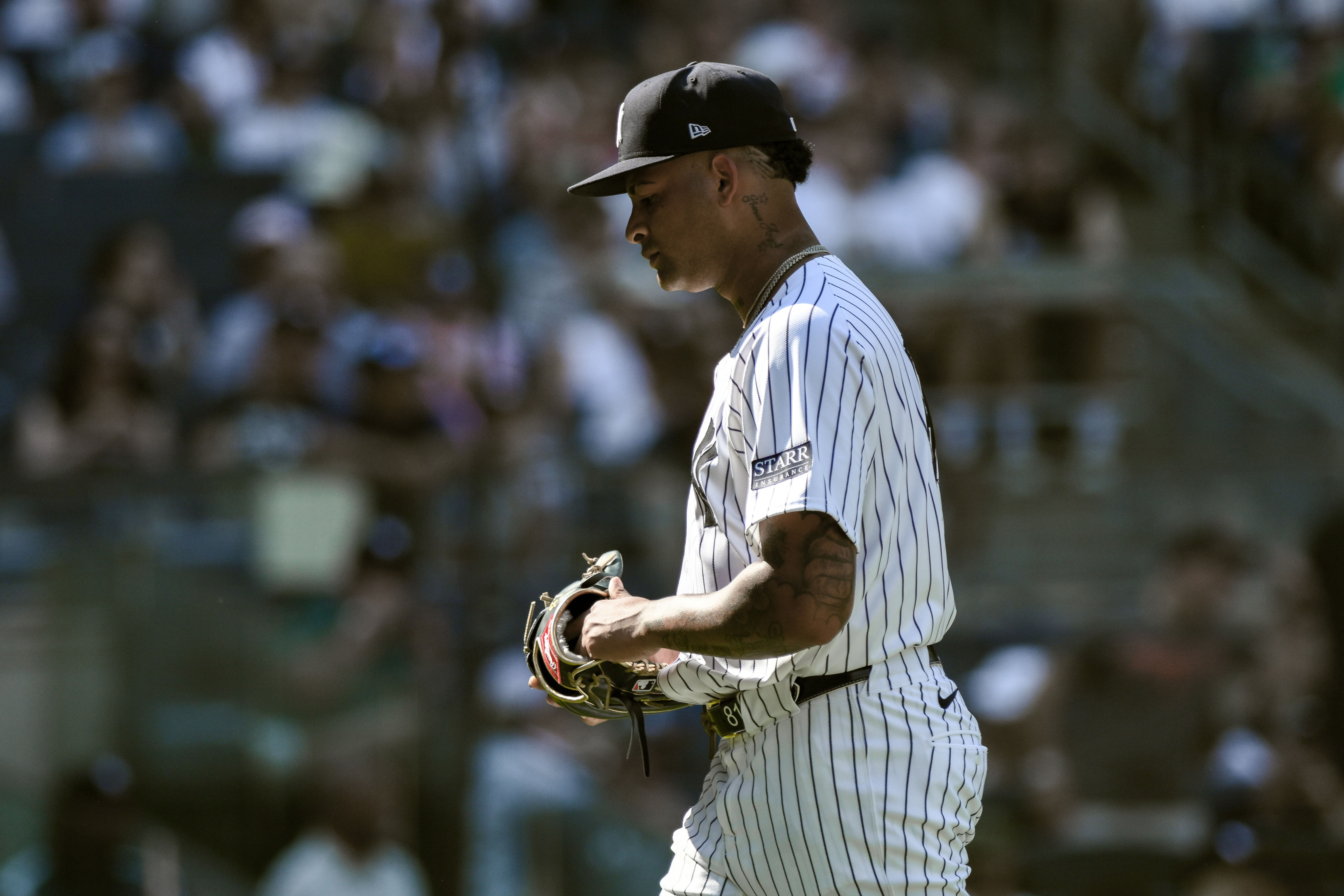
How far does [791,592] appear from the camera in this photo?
2373 millimetres

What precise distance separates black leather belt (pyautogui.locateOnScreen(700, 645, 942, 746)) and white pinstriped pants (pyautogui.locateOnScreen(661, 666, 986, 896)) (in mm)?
13

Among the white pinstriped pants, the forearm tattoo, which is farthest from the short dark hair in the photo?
the white pinstriped pants

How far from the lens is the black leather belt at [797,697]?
8.68 ft

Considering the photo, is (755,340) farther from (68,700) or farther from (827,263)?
(68,700)

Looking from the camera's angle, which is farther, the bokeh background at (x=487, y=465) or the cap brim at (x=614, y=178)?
the bokeh background at (x=487, y=465)

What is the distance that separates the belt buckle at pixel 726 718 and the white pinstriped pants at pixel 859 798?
0.10 feet

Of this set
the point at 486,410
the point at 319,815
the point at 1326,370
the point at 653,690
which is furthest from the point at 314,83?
the point at 653,690

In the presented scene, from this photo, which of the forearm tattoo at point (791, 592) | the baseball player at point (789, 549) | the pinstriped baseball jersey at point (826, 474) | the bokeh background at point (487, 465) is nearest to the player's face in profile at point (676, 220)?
the baseball player at point (789, 549)

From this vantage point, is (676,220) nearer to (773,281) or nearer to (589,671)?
(773,281)

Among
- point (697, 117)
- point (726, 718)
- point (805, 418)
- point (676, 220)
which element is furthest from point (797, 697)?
point (697, 117)

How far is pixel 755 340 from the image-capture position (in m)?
2.59

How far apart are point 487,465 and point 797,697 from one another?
169 inches

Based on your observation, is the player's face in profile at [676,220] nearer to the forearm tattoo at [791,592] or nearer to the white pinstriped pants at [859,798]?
the forearm tattoo at [791,592]

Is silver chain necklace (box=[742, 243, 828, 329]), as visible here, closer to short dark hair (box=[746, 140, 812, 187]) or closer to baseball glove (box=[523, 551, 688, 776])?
short dark hair (box=[746, 140, 812, 187])
